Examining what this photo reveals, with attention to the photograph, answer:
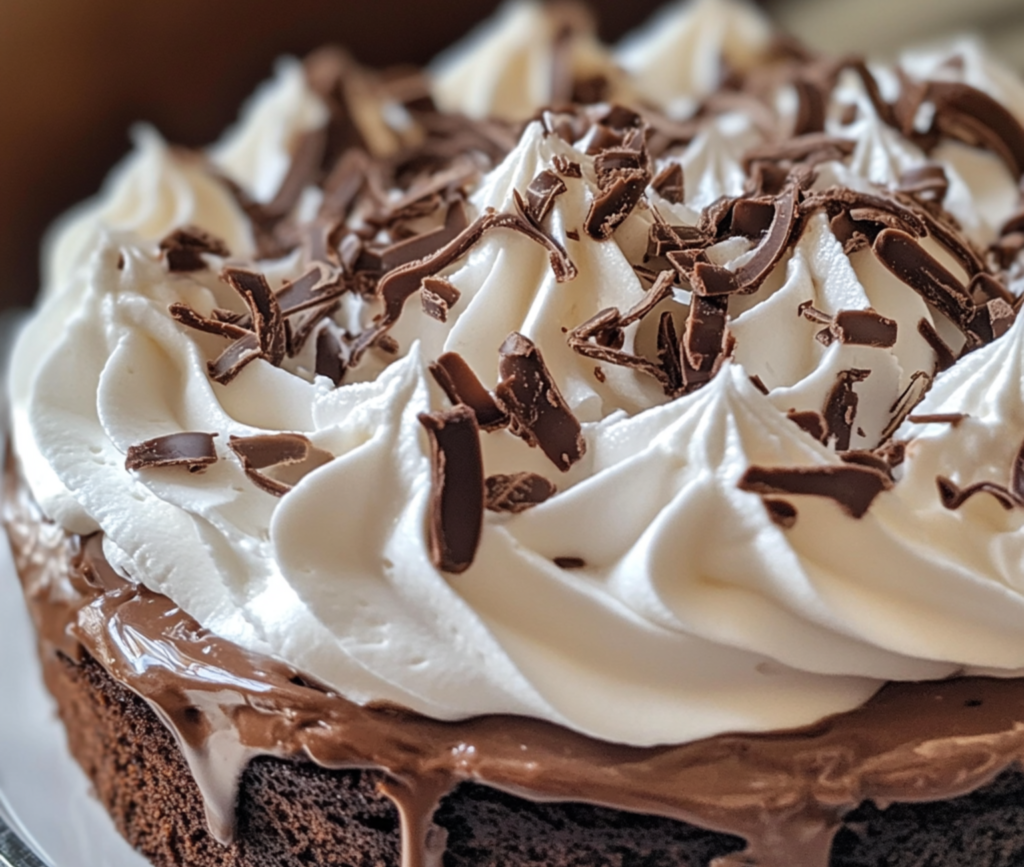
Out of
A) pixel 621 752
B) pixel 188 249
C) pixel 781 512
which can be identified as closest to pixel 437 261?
pixel 188 249

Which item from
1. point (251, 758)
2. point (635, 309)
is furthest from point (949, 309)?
point (251, 758)

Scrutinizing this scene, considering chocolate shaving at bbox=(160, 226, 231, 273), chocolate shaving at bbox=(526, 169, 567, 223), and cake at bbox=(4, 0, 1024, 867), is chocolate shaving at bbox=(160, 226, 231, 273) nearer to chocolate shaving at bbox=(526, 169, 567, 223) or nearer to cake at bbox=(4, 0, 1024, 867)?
cake at bbox=(4, 0, 1024, 867)

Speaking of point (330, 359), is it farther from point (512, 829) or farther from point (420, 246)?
point (512, 829)

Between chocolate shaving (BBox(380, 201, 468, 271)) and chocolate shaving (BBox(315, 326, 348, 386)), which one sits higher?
chocolate shaving (BBox(380, 201, 468, 271))

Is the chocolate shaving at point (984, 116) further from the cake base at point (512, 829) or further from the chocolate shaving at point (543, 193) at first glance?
the cake base at point (512, 829)

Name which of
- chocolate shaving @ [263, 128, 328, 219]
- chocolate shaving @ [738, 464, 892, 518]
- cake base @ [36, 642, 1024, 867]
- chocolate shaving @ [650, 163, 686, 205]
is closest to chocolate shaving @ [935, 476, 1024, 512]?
chocolate shaving @ [738, 464, 892, 518]

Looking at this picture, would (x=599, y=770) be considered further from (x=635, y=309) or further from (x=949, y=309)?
(x=949, y=309)
